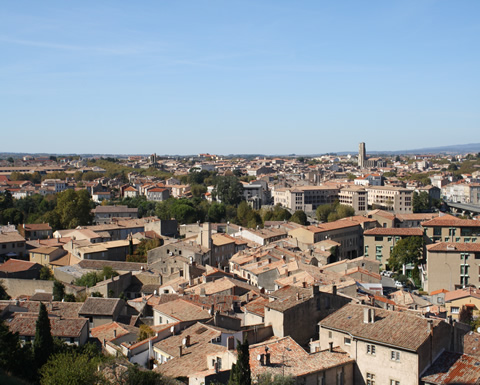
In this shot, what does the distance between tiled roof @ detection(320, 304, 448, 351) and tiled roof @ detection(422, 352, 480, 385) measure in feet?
2.87

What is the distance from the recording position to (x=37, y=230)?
53.1 metres

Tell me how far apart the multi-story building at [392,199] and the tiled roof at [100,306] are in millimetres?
57284

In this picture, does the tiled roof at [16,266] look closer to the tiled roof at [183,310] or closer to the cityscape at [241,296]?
the cityscape at [241,296]

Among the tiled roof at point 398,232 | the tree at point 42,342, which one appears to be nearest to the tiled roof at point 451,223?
the tiled roof at point 398,232

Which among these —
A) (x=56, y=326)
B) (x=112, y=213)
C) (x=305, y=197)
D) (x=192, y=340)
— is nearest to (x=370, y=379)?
(x=192, y=340)

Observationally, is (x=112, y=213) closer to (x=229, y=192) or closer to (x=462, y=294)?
(x=229, y=192)

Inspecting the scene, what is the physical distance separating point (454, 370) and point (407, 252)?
2606cm

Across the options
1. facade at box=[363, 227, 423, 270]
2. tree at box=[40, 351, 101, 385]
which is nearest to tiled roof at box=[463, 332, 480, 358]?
tree at box=[40, 351, 101, 385]

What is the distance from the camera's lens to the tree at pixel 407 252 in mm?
40031

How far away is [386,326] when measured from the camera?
15.8m

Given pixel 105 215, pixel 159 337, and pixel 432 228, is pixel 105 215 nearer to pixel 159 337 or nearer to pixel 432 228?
pixel 432 228

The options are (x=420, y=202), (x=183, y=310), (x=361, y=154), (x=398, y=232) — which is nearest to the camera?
(x=183, y=310)

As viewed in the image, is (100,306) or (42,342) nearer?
(42,342)

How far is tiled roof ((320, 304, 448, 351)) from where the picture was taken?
589 inches
